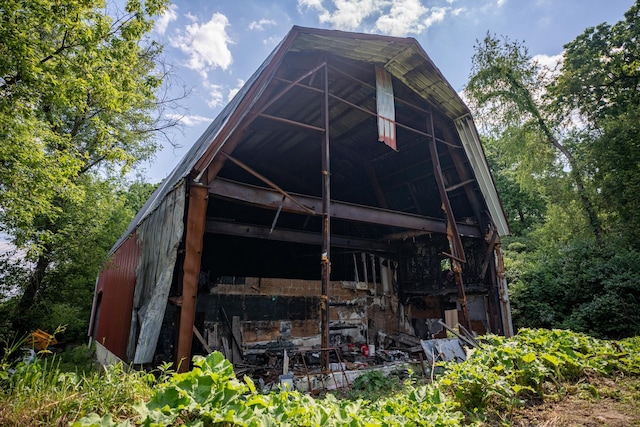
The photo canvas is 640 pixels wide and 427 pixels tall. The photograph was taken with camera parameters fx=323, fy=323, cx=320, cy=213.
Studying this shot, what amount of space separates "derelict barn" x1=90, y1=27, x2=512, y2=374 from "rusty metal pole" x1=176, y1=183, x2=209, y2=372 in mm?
17

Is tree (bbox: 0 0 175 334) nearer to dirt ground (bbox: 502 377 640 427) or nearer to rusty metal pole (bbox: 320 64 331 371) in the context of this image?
rusty metal pole (bbox: 320 64 331 371)

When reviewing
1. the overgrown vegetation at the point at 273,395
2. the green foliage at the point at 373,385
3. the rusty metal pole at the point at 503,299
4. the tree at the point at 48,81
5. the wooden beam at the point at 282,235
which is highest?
the tree at the point at 48,81

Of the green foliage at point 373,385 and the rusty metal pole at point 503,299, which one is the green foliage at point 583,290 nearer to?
the rusty metal pole at point 503,299

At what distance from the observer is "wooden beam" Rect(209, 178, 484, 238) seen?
19.7ft

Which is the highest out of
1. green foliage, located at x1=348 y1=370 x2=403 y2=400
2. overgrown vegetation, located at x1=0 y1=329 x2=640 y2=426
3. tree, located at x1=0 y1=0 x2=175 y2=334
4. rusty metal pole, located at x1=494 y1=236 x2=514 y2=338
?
tree, located at x1=0 y1=0 x2=175 y2=334

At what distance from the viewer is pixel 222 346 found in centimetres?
872

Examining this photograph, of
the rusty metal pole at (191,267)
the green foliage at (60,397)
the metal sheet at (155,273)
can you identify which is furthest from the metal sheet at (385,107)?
the green foliage at (60,397)

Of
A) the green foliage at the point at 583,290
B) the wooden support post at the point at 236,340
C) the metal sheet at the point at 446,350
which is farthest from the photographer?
the green foliage at the point at 583,290

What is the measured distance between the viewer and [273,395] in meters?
2.28

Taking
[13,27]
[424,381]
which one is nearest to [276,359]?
[424,381]

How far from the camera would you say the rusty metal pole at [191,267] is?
5.05 m

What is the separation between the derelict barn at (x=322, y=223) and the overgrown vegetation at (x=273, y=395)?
2824mm

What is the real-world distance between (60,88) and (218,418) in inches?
268

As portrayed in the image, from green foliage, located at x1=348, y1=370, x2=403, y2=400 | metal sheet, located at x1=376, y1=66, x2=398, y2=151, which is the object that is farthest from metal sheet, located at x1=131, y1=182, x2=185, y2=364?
metal sheet, located at x1=376, y1=66, x2=398, y2=151
